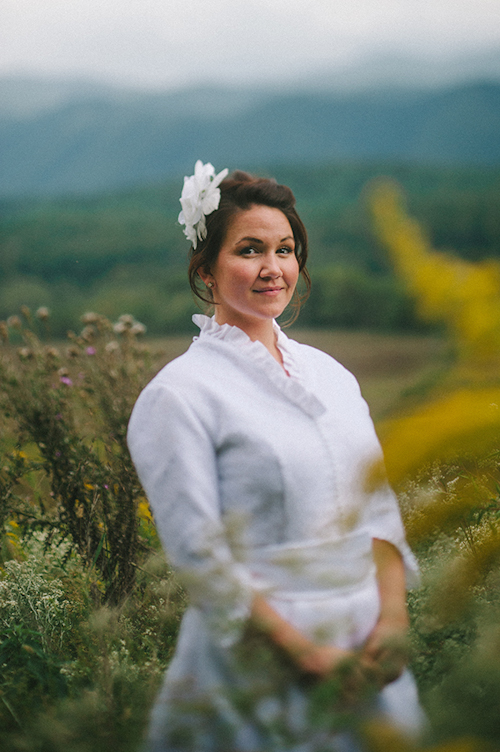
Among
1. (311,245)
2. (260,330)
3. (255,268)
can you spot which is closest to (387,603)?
(260,330)

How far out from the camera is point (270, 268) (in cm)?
138

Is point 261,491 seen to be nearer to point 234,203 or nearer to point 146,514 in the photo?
point 234,203

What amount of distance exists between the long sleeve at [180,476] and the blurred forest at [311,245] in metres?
A: 0.19

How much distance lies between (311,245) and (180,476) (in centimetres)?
83

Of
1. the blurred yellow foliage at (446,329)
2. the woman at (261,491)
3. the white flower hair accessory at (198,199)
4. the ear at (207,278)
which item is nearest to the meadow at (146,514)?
the blurred yellow foliage at (446,329)

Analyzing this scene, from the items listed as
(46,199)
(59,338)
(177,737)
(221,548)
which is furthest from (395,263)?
(46,199)

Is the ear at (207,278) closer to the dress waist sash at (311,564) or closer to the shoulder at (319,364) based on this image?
the shoulder at (319,364)

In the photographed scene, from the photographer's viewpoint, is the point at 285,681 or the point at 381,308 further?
the point at 285,681

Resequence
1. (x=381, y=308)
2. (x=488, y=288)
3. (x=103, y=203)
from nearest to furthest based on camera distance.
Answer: (x=488, y=288) < (x=381, y=308) < (x=103, y=203)

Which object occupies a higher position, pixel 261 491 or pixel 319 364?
pixel 319 364

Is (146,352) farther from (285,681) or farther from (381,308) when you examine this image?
(381,308)

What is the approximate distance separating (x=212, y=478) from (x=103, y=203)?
13.7 meters

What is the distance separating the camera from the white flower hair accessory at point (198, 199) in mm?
1479

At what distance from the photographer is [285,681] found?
33.2 inches
